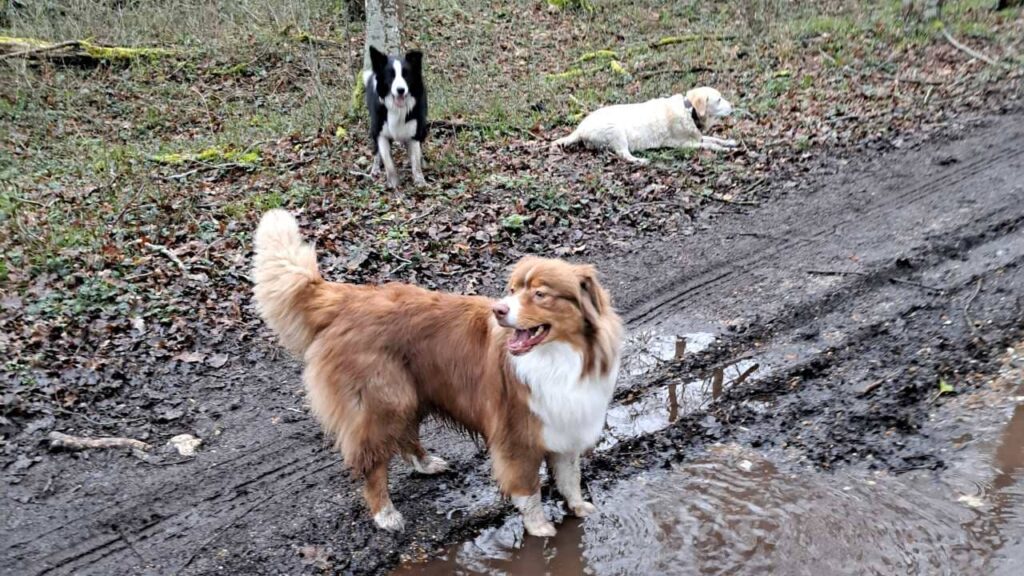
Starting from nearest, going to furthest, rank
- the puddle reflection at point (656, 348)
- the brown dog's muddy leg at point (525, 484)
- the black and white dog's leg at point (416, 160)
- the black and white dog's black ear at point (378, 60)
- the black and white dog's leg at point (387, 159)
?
1. the brown dog's muddy leg at point (525, 484)
2. the puddle reflection at point (656, 348)
3. the black and white dog's black ear at point (378, 60)
4. the black and white dog's leg at point (387, 159)
5. the black and white dog's leg at point (416, 160)

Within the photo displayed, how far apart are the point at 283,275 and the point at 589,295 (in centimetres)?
176

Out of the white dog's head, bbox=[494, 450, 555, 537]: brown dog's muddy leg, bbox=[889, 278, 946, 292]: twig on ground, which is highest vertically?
the white dog's head

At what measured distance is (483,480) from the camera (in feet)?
15.9

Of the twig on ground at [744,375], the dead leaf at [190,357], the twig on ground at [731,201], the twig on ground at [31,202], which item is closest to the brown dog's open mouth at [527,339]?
the twig on ground at [744,375]

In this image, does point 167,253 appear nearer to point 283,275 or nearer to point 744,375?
point 283,275

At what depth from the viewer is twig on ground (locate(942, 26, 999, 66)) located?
1335 cm

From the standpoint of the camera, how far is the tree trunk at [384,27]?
10750 mm

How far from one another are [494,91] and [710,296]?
7.29 metres

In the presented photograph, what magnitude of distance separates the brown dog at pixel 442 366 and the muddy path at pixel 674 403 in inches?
21.7

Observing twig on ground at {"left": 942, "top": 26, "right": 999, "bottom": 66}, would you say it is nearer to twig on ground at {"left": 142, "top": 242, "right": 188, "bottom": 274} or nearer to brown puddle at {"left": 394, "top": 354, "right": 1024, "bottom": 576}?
brown puddle at {"left": 394, "top": 354, "right": 1024, "bottom": 576}

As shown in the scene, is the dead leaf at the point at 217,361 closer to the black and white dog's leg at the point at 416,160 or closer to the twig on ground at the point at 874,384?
the black and white dog's leg at the point at 416,160

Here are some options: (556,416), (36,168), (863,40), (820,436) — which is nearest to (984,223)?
(820,436)

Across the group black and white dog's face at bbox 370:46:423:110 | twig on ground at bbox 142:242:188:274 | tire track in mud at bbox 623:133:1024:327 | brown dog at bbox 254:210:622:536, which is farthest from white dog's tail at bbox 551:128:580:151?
brown dog at bbox 254:210:622:536

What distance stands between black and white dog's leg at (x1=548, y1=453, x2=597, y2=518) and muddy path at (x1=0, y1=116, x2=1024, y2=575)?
25cm
